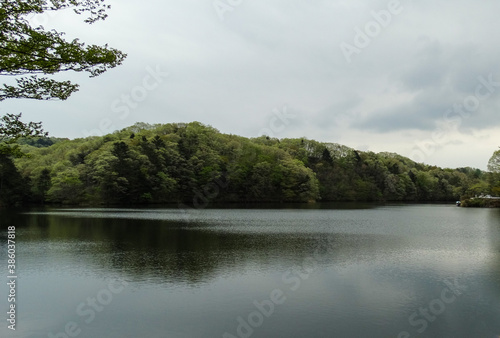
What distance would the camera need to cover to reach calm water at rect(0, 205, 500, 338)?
34.4ft

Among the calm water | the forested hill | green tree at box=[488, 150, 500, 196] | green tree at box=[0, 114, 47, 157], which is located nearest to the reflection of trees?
the calm water

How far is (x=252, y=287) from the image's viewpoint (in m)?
14.0

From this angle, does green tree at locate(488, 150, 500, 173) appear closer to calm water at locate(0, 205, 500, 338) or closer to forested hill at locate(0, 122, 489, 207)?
forested hill at locate(0, 122, 489, 207)

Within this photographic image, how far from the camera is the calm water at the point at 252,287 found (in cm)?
1049

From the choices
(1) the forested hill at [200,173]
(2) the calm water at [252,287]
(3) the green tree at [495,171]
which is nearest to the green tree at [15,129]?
(2) the calm water at [252,287]

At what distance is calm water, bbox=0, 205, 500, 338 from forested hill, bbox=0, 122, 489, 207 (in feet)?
133

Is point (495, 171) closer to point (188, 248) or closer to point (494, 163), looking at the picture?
point (494, 163)

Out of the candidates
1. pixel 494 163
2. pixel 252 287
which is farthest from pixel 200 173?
pixel 252 287

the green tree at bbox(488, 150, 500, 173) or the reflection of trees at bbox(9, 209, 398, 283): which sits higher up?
the green tree at bbox(488, 150, 500, 173)

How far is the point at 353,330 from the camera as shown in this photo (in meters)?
10.1

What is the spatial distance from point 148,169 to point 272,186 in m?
28.9

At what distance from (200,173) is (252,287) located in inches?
2511

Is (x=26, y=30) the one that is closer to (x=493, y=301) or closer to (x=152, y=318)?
(x=152, y=318)

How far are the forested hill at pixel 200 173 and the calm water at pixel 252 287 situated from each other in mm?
40587
